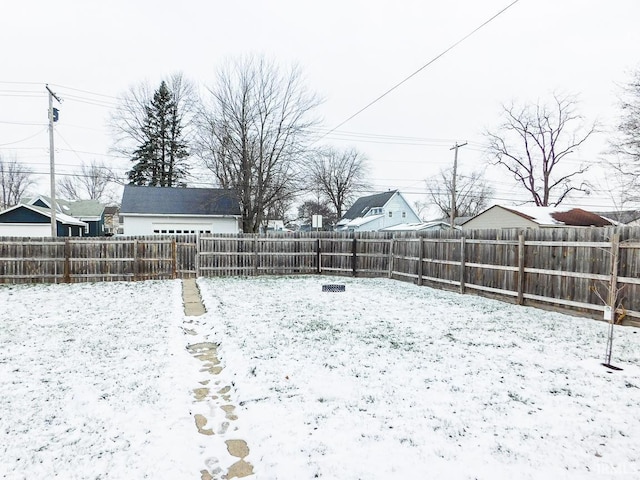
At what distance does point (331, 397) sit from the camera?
3.50 meters

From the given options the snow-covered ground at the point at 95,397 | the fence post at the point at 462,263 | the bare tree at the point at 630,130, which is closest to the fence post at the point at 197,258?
the snow-covered ground at the point at 95,397

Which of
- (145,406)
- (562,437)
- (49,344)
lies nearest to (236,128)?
(49,344)

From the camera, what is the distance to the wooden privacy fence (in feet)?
22.1

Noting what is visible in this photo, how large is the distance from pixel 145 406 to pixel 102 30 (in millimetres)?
14362

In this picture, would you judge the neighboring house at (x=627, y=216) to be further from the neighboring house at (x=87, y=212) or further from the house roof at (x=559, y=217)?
the neighboring house at (x=87, y=212)

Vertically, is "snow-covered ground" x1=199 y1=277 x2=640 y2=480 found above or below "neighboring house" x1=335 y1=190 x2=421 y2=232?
below

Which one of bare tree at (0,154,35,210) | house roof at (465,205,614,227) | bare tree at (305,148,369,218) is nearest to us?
house roof at (465,205,614,227)

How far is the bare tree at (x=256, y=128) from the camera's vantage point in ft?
70.0

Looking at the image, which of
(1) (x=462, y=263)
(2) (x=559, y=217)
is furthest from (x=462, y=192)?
(1) (x=462, y=263)

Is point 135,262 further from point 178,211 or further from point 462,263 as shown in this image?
point 462,263

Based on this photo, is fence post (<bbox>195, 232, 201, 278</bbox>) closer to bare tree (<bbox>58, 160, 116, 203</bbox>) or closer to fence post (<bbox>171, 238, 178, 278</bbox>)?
fence post (<bbox>171, 238, 178, 278</bbox>)

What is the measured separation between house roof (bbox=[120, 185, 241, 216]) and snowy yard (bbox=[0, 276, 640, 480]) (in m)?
15.1

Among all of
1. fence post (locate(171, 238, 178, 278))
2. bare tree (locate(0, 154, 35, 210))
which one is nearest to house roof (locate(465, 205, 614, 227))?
fence post (locate(171, 238, 178, 278))

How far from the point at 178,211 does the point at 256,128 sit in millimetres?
6659
